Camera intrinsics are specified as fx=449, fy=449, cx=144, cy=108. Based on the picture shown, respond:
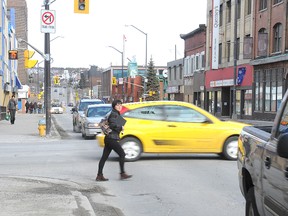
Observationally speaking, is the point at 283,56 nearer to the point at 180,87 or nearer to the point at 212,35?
the point at 212,35

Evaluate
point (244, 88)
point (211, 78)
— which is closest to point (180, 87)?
point (211, 78)

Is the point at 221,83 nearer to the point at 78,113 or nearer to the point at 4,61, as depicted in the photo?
the point at 4,61

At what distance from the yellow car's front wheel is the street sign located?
1013cm

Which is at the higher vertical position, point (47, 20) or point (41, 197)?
point (47, 20)

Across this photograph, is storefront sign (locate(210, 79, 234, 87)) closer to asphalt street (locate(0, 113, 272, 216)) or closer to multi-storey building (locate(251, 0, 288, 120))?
multi-storey building (locate(251, 0, 288, 120))

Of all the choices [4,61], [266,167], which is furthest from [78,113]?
[266,167]

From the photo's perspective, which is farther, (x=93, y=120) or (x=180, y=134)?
(x=93, y=120)

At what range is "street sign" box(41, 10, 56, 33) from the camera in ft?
66.1

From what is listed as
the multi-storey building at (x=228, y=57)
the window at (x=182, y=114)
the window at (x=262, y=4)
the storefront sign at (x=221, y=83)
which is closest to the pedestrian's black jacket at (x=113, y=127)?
the window at (x=182, y=114)

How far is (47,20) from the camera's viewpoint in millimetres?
20203

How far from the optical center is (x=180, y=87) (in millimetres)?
63719

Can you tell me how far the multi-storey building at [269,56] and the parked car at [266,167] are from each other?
29036mm

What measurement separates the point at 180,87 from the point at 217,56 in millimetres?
17088

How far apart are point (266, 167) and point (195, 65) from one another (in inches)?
2047
